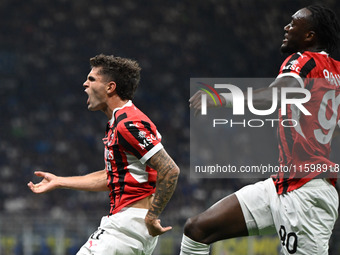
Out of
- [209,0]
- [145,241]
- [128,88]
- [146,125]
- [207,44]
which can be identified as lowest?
[145,241]

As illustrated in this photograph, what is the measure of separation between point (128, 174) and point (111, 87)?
61cm

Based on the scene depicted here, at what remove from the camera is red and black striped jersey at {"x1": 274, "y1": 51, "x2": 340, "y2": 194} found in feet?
11.5

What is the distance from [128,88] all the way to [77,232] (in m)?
6.23

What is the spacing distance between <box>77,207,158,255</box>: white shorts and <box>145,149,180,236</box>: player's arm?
99mm

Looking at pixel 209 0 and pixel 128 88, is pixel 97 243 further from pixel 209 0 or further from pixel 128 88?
pixel 209 0

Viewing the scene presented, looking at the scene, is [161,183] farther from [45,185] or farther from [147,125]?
[45,185]

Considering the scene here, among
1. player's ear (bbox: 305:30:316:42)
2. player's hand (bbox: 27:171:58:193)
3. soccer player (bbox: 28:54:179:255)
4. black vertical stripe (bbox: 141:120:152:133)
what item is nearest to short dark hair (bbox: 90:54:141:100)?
soccer player (bbox: 28:54:179:255)

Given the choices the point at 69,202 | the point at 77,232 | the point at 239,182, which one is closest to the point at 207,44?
the point at 239,182

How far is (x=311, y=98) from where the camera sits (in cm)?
350

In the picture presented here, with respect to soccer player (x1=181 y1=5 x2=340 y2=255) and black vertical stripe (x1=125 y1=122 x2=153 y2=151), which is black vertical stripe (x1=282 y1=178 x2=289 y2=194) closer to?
soccer player (x1=181 y1=5 x2=340 y2=255)

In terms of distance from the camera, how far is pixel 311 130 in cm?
354

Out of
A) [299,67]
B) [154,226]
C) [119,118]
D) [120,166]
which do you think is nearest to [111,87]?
[119,118]

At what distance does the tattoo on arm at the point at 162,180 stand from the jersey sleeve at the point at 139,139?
5 cm

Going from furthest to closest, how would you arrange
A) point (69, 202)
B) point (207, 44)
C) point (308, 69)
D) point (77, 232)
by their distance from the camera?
point (207, 44)
point (69, 202)
point (77, 232)
point (308, 69)
